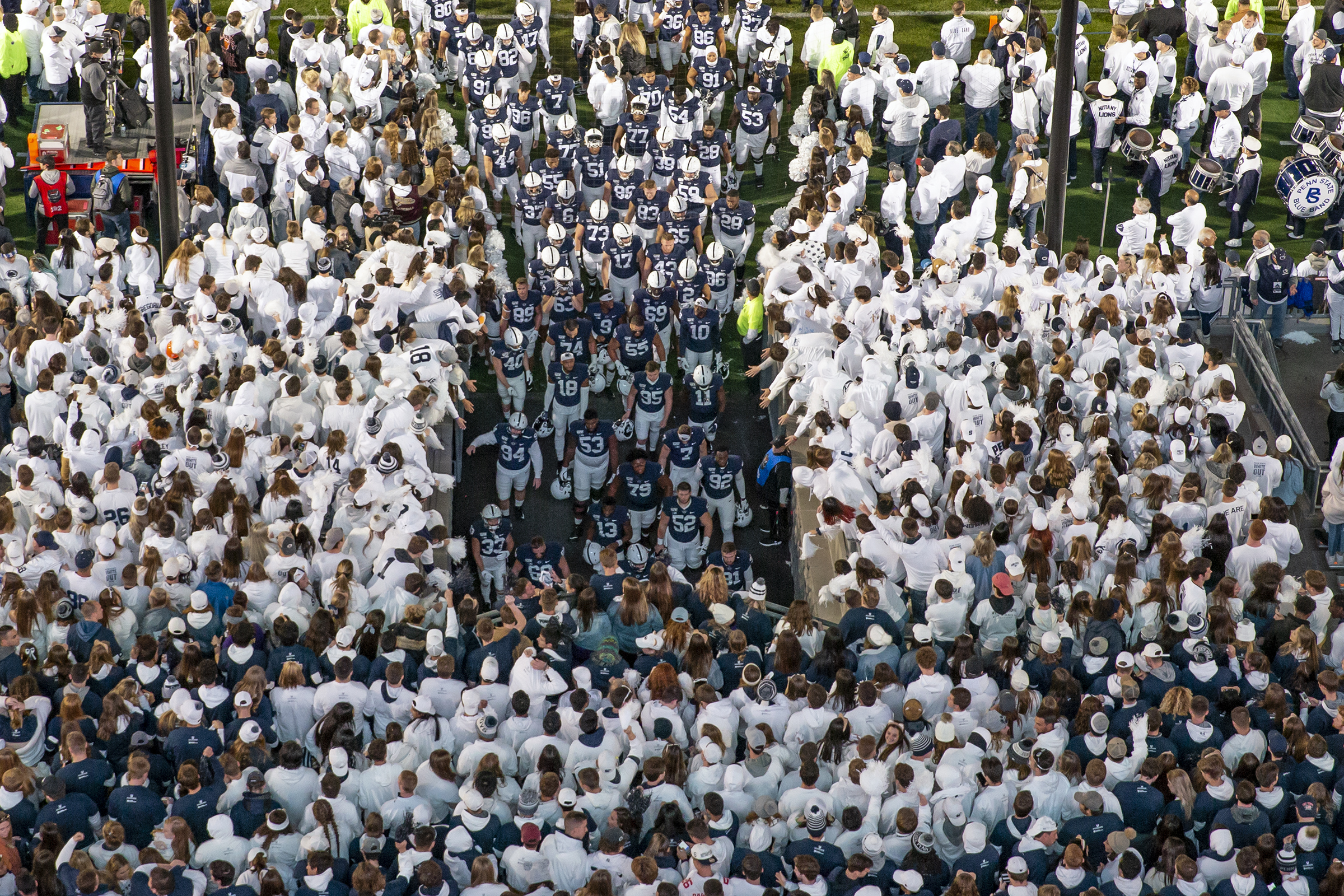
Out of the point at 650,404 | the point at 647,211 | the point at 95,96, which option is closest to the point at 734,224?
the point at 647,211

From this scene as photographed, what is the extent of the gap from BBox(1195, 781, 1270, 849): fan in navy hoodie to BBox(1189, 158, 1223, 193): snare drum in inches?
449

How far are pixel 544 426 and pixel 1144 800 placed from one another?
7980mm

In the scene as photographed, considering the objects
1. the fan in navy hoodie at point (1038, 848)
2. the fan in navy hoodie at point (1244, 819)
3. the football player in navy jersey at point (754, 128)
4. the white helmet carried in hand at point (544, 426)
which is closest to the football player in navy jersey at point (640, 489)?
the white helmet carried in hand at point (544, 426)

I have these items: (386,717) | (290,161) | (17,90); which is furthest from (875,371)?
(17,90)

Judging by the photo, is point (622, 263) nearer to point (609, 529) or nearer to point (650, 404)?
point (650, 404)

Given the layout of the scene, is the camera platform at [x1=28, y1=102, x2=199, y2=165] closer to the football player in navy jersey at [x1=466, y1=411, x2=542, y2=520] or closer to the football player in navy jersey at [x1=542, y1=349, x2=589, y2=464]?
the football player in navy jersey at [x1=542, y1=349, x2=589, y2=464]

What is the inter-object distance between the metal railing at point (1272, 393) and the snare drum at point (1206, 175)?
109 inches

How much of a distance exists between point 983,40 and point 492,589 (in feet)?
41.7

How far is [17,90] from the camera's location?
2547cm

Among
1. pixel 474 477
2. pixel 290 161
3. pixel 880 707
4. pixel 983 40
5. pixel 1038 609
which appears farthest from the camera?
pixel 983 40

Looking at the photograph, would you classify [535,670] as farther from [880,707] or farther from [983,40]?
[983,40]

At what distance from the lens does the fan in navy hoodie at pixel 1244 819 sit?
13797 mm

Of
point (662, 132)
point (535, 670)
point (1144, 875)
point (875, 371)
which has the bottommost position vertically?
point (1144, 875)

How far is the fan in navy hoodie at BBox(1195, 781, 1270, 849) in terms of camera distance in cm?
1380
